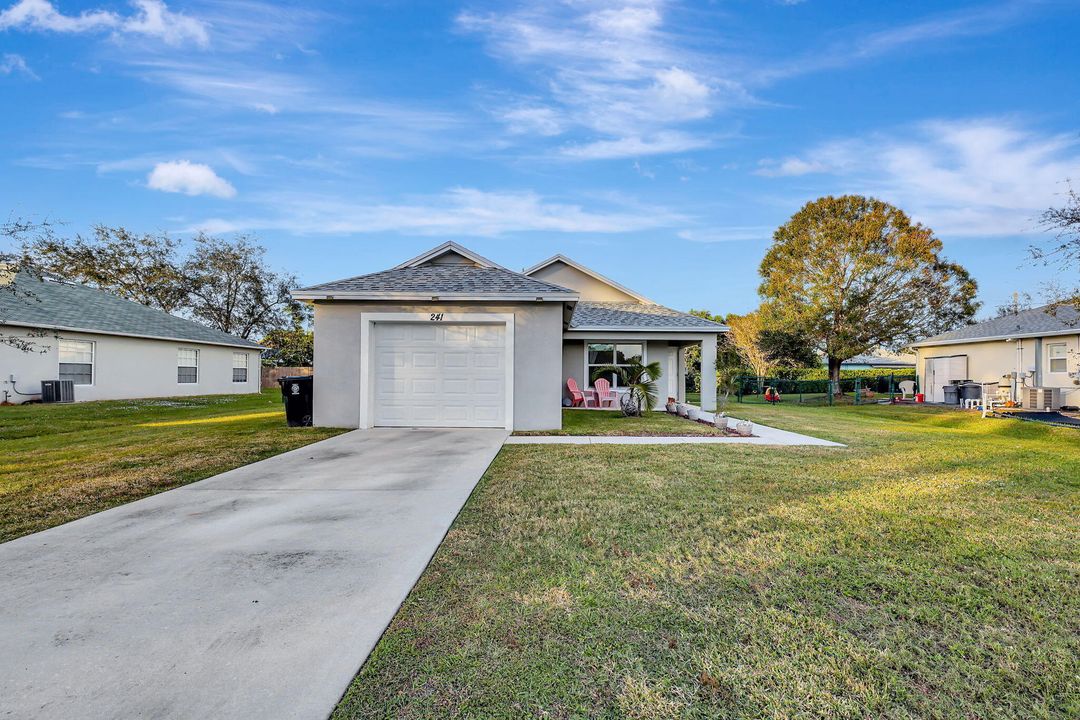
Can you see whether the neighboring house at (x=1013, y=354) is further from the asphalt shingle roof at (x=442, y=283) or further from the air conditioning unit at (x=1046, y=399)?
the asphalt shingle roof at (x=442, y=283)

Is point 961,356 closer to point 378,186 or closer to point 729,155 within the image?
point 729,155

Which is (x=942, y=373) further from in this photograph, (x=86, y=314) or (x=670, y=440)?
(x=86, y=314)

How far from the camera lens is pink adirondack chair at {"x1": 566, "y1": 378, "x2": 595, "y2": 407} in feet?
51.3

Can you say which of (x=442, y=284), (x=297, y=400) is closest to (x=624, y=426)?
(x=442, y=284)

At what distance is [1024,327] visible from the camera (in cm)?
1789

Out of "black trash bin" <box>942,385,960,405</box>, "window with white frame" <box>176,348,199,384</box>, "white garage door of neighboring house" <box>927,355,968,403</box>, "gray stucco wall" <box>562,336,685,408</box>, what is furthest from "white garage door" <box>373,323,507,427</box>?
"white garage door of neighboring house" <box>927,355,968,403</box>

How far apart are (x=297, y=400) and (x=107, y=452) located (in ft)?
11.2

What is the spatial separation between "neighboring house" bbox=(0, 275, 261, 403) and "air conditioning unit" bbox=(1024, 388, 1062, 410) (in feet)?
98.5

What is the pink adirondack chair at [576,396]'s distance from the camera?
15.6 metres

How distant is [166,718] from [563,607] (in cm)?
177

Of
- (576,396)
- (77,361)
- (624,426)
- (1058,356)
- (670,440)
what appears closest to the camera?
(670,440)

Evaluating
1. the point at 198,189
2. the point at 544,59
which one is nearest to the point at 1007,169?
the point at 544,59

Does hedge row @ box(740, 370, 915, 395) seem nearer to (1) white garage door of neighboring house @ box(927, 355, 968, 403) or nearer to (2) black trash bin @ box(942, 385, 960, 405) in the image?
(1) white garage door of neighboring house @ box(927, 355, 968, 403)

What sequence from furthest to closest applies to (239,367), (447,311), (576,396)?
(239,367) → (576,396) → (447,311)
